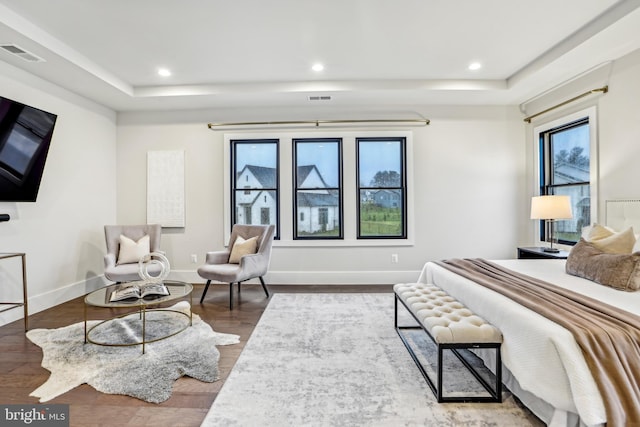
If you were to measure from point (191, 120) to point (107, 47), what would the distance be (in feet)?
5.21

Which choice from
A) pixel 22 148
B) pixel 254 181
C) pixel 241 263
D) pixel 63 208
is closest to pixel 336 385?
pixel 241 263

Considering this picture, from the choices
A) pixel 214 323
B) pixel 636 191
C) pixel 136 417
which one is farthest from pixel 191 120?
pixel 636 191

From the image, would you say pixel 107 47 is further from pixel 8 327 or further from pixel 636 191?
pixel 636 191

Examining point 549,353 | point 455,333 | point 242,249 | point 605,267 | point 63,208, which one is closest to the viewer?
point 549,353

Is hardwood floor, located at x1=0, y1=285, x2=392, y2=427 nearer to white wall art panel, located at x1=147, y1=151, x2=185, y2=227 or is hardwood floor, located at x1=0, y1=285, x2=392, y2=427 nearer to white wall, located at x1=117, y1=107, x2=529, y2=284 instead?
white wall, located at x1=117, y1=107, x2=529, y2=284

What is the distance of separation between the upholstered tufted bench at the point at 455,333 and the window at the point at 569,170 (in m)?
2.58

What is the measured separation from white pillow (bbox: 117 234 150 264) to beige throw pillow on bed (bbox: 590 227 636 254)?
4824 millimetres

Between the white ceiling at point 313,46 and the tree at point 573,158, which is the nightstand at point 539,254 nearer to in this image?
the tree at point 573,158

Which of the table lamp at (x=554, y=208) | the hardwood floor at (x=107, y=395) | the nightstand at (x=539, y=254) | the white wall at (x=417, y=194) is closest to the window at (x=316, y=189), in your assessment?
the white wall at (x=417, y=194)

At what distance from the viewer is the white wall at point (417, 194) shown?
4605 millimetres

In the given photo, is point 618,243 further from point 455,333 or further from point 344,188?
point 344,188

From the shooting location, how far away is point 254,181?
4.82m

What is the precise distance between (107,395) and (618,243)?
3.82 meters

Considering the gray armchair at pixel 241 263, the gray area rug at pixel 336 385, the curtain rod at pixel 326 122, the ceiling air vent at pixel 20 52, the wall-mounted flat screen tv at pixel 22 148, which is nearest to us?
the gray area rug at pixel 336 385
